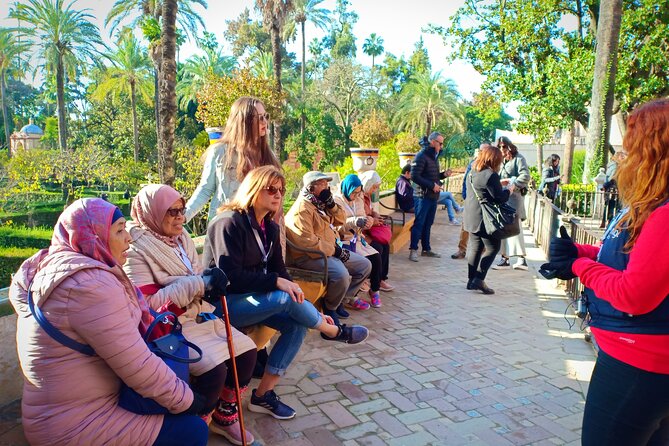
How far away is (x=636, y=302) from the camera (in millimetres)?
1814

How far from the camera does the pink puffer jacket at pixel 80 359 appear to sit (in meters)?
1.89

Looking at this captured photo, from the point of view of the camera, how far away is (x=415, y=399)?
368 centimetres

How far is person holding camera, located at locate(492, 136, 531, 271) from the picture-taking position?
7728 mm

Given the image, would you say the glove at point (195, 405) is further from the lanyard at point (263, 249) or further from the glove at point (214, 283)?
the lanyard at point (263, 249)

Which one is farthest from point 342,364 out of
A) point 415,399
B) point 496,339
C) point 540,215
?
point 540,215

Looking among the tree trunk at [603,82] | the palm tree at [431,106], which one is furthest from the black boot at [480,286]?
the palm tree at [431,106]

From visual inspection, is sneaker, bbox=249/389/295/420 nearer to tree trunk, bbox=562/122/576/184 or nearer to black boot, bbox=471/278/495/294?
black boot, bbox=471/278/495/294

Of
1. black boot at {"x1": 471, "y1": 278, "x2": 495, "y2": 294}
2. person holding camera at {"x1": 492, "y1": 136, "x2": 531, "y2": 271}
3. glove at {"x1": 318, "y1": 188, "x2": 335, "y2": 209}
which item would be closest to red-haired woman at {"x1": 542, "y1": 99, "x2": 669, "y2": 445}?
glove at {"x1": 318, "y1": 188, "x2": 335, "y2": 209}

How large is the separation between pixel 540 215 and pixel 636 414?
8660 mm

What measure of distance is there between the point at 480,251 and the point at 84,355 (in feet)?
17.7

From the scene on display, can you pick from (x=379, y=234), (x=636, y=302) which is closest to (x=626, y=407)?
(x=636, y=302)

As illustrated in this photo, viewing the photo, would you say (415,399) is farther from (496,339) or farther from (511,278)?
(511,278)

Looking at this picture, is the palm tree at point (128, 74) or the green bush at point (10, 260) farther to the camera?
the palm tree at point (128, 74)

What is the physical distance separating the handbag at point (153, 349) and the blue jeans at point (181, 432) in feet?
0.19
